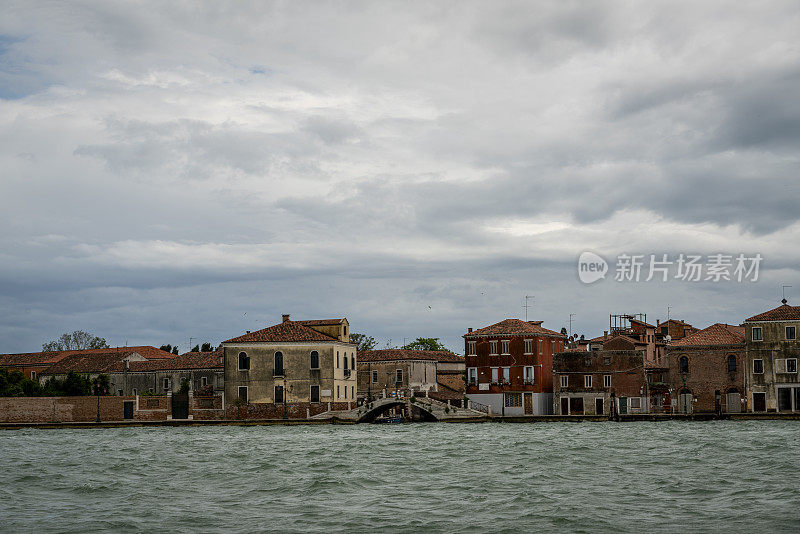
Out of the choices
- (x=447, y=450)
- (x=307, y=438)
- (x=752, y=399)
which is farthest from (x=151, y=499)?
(x=752, y=399)

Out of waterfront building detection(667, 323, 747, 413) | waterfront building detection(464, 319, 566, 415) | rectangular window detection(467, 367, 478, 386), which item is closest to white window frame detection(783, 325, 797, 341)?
waterfront building detection(667, 323, 747, 413)

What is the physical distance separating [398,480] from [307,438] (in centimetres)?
2096

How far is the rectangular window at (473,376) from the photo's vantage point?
236 ft

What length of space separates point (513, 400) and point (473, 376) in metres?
3.73

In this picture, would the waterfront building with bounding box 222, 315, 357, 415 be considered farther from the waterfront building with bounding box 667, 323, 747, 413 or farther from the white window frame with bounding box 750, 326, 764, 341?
the white window frame with bounding box 750, 326, 764, 341

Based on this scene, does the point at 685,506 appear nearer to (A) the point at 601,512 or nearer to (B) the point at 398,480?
(A) the point at 601,512

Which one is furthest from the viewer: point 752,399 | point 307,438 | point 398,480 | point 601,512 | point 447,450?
point 752,399

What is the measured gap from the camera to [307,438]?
1890 inches

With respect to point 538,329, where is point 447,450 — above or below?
below

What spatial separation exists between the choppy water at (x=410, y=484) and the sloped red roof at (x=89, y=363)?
34568 mm

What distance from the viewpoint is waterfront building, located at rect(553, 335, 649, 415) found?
6869cm

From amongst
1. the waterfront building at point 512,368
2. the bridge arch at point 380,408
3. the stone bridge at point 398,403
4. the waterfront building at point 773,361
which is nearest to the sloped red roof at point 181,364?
the bridge arch at point 380,408

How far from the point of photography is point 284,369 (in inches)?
2569

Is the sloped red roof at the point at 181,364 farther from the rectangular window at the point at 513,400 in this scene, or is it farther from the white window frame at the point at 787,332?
the white window frame at the point at 787,332
